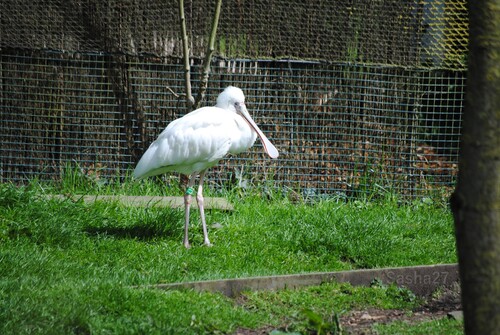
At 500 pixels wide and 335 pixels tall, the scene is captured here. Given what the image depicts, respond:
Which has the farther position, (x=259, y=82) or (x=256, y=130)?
(x=259, y=82)

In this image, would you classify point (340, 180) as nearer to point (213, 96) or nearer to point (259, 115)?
point (259, 115)

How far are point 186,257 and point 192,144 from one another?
1.21 metres

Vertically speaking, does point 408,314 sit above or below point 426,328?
below

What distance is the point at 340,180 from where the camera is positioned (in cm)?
945

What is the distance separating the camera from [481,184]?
268 cm

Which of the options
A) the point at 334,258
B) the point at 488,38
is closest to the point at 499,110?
the point at 488,38

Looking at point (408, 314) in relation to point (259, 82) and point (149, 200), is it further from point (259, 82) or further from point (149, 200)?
point (259, 82)

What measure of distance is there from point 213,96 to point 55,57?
6.19 feet

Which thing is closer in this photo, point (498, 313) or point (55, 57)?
point (498, 313)

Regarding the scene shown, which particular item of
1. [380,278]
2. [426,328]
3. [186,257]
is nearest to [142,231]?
[186,257]

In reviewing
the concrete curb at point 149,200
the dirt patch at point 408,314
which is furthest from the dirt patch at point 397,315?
the concrete curb at point 149,200

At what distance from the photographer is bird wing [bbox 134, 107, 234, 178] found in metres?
7.28

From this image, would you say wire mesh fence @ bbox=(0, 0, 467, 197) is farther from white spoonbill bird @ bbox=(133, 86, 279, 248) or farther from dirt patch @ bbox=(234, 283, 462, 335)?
dirt patch @ bbox=(234, 283, 462, 335)

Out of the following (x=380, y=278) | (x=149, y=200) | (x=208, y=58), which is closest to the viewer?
(x=380, y=278)
